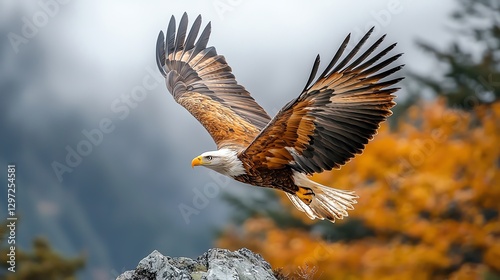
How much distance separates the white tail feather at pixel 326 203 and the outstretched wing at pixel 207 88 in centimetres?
80

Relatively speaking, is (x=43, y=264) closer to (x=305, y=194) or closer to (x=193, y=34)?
(x=193, y=34)

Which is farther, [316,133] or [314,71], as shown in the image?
[316,133]

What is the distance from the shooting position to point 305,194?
849 cm

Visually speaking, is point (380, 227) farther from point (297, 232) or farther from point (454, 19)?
point (454, 19)

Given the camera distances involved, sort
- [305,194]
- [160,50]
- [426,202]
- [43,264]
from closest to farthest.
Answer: [305,194]
[160,50]
[43,264]
[426,202]

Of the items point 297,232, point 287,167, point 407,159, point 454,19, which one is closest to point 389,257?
point 407,159

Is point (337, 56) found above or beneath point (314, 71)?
above

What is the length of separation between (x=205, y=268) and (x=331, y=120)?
219cm

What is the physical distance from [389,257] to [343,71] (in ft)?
33.3

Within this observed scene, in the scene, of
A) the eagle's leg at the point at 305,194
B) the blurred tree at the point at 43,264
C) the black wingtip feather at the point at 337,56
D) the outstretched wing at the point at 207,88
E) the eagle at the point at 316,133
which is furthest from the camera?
the blurred tree at the point at 43,264

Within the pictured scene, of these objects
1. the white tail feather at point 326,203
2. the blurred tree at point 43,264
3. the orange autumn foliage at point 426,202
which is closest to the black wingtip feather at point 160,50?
the white tail feather at point 326,203

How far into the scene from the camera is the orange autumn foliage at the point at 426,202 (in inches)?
666

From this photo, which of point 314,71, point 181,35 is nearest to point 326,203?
point 314,71

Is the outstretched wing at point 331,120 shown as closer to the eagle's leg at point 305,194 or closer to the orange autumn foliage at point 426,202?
the eagle's leg at point 305,194
